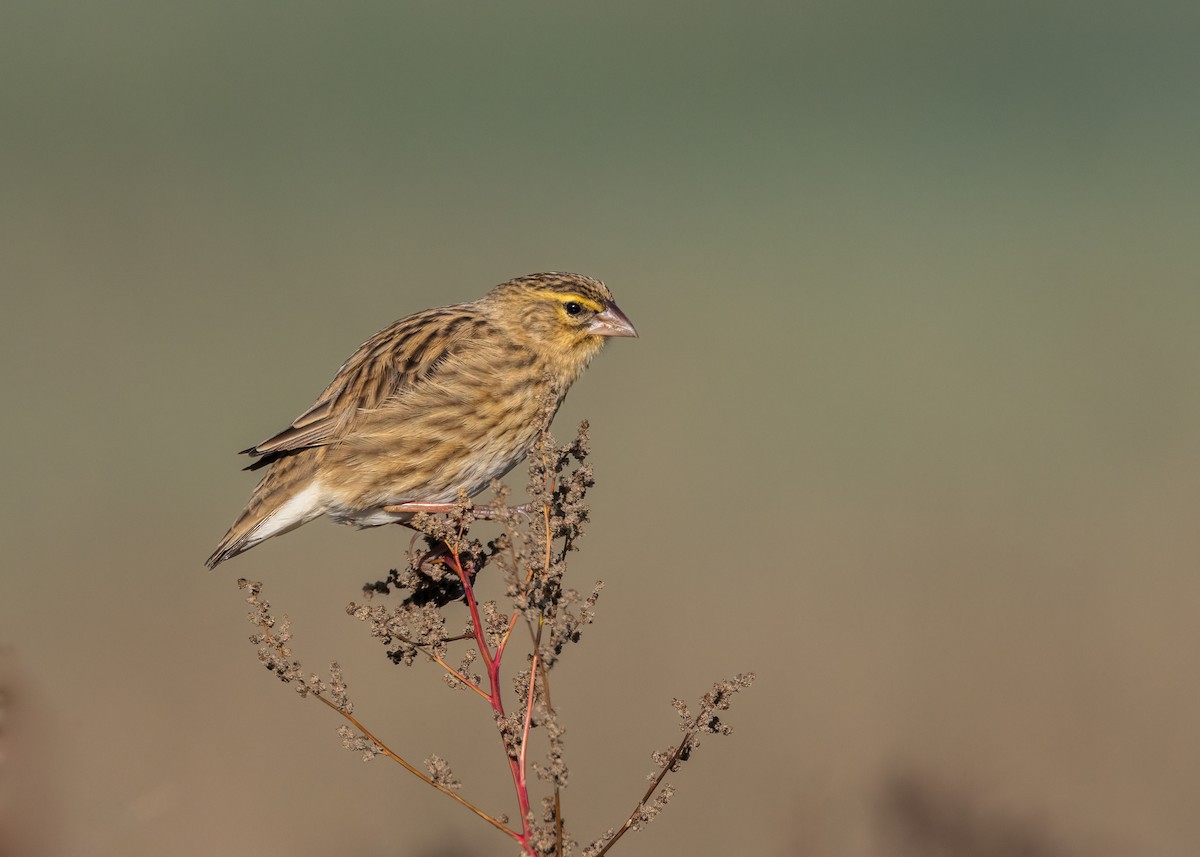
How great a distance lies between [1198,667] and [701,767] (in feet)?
8.89

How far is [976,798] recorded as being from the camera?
371 centimetres

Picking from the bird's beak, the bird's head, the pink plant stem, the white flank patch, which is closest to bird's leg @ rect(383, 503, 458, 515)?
the white flank patch

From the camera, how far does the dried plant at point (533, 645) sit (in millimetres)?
2443

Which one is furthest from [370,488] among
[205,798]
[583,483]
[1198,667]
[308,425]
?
[1198,667]

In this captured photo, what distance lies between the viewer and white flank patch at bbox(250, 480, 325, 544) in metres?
4.12

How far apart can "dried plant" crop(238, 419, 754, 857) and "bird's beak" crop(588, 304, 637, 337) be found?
5.15 feet

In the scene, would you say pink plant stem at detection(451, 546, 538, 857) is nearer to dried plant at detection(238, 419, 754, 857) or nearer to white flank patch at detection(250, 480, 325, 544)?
dried plant at detection(238, 419, 754, 857)

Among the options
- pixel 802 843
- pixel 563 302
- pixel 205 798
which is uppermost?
pixel 563 302

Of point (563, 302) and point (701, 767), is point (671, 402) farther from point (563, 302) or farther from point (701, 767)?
point (563, 302)

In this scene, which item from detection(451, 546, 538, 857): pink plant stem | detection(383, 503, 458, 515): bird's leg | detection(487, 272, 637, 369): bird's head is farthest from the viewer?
detection(487, 272, 637, 369): bird's head

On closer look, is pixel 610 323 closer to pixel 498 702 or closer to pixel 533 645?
pixel 533 645

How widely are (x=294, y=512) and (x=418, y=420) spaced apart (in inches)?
18.2

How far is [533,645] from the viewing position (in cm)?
283

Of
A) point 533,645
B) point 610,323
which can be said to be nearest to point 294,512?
point 610,323
